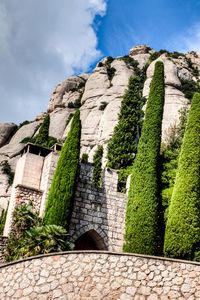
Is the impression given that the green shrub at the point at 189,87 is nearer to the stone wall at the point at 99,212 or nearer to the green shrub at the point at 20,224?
the stone wall at the point at 99,212

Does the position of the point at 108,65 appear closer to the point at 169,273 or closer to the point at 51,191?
the point at 51,191

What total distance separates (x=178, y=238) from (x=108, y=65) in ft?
161

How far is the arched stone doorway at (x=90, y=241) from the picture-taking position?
24.3 meters

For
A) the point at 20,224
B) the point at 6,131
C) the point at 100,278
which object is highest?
the point at 6,131

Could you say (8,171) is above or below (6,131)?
below

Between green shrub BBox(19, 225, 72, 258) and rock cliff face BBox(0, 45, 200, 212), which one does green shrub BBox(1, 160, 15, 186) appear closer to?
rock cliff face BBox(0, 45, 200, 212)

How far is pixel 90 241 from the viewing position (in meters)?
24.8

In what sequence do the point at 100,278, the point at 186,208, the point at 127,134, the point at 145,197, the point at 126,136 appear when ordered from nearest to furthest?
1. the point at 100,278
2. the point at 186,208
3. the point at 145,197
4. the point at 126,136
5. the point at 127,134

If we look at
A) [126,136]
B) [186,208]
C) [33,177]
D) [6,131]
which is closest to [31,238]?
[33,177]

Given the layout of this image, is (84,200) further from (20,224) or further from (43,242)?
(43,242)

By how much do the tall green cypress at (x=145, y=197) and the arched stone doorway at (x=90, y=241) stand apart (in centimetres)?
172

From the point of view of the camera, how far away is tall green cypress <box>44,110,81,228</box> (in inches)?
870

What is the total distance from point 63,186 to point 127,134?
18672 mm

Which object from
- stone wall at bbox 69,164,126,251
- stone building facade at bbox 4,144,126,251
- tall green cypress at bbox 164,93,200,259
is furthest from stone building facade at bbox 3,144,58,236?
tall green cypress at bbox 164,93,200,259
